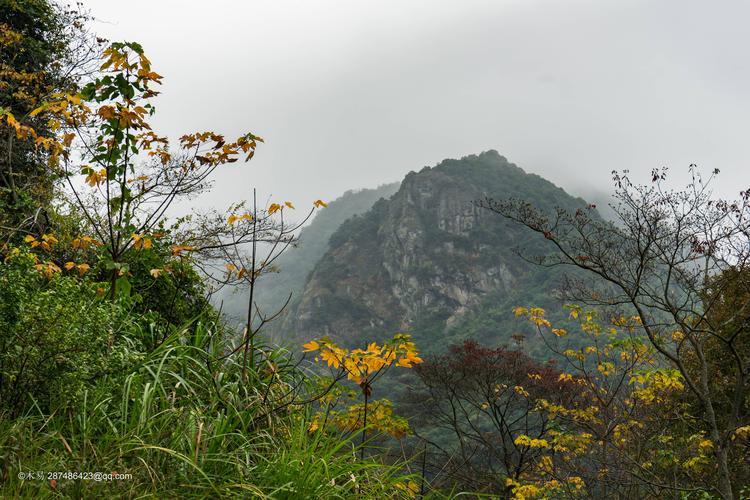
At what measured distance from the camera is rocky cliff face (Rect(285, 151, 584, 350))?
3568 inches

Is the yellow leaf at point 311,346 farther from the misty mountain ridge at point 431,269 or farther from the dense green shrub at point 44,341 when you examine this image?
the misty mountain ridge at point 431,269

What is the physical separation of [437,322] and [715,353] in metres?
78.8

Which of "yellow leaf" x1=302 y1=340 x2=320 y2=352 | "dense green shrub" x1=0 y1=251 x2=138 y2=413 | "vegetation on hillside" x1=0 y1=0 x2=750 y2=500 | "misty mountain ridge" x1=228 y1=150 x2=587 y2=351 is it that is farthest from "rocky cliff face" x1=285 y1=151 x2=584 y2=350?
"dense green shrub" x1=0 y1=251 x2=138 y2=413

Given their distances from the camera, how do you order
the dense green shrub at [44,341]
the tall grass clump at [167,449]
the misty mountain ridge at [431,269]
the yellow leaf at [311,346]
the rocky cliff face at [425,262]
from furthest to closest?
the rocky cliff face at [425,262], the misty mountain ridge at [431,269], the yellow leaf at [311,346], the dense green shrub at [44,341], the tall grass clump at [167,449]

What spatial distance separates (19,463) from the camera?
1963 mm

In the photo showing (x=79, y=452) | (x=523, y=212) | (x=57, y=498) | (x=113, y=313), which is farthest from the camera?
(x=523, y=212)

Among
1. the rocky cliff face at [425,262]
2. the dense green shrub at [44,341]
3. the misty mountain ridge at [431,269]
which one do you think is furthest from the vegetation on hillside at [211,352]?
the rocky cliff face at [425,262]

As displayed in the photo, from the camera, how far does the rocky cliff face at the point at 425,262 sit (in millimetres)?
90625

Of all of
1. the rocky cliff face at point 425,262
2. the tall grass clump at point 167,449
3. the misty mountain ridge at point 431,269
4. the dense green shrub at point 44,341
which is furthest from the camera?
the rocky cliff face at point 425,262

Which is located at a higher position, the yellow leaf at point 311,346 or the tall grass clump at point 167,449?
the yellow leaf at point 311,346

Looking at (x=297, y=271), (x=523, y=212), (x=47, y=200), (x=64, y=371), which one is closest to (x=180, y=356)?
(x=64, y=371)

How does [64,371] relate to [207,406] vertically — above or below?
above

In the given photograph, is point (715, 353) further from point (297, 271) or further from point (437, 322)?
point (297, 271)

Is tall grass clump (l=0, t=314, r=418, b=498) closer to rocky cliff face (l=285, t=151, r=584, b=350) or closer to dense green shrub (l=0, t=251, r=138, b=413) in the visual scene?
dense green shrub (l=0, t=251, r=138, b=413)
